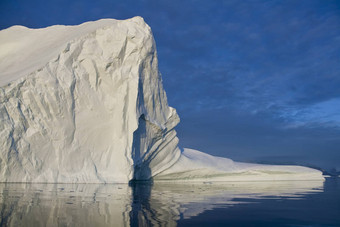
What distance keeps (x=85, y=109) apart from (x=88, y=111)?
196mm

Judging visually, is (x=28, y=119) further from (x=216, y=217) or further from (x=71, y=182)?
(x=216, y=217)

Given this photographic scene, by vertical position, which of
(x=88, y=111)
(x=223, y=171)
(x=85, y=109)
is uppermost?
(x=85, y=109)

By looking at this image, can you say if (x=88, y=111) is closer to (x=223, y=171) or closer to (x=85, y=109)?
(x=85, y=109)

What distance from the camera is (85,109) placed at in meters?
17.2

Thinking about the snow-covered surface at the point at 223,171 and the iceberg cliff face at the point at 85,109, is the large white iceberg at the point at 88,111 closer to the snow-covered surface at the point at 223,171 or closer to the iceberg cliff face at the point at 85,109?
the iceberg cliff face at the point at 85,109

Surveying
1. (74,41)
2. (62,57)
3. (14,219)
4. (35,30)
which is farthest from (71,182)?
(35,30)

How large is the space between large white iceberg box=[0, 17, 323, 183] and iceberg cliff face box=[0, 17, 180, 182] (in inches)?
1.8

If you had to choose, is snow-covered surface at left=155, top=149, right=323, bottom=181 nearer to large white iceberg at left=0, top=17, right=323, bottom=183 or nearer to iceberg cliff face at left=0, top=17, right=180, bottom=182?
large white iceberg at left=0, top=17, right=323, bottom=183

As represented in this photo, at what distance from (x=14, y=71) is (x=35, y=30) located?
303 inches

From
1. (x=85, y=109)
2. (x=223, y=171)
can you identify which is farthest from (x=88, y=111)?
(x=223, y=171)

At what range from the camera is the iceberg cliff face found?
50.1ft

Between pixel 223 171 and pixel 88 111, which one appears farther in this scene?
pixel 223 171

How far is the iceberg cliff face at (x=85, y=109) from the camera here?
50.1 feet

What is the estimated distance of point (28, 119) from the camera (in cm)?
1562
